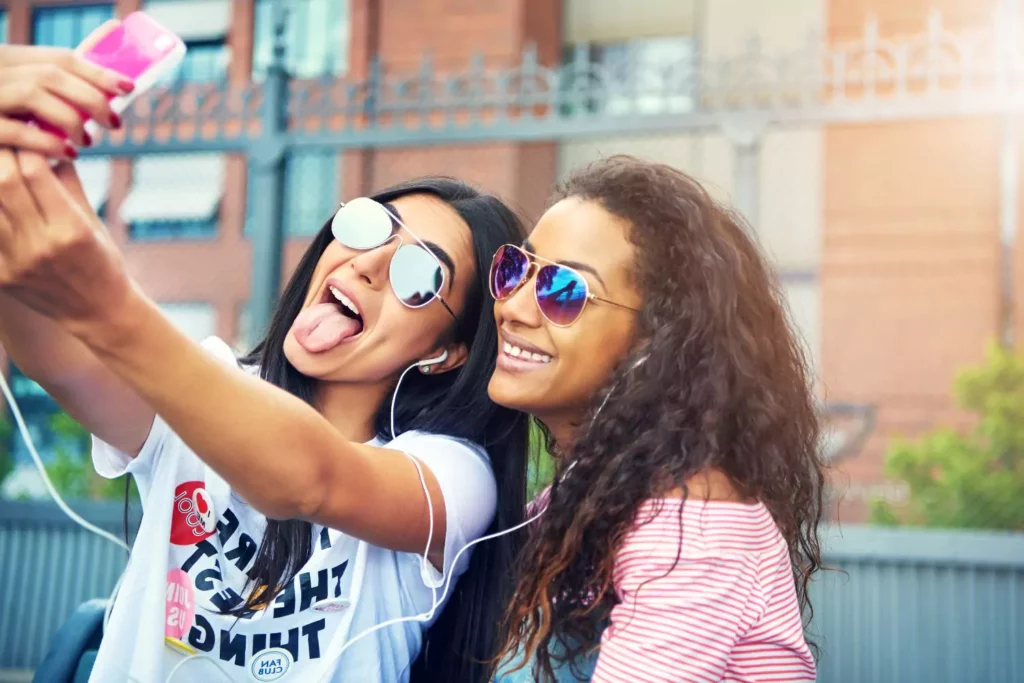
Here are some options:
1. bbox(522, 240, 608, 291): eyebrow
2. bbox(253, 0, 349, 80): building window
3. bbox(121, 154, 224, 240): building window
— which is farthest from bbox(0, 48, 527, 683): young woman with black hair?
bbox(121, 154, 224, 240): building window

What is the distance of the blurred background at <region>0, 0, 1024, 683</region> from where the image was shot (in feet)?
13.0

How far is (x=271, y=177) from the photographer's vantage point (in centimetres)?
496

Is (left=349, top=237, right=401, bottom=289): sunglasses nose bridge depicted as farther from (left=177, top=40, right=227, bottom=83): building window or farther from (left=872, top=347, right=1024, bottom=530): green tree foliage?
(left=177, top=40, right=227, bottom=83): building window

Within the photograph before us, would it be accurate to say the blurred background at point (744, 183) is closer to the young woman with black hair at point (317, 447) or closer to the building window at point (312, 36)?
the building window at point (312, 36)

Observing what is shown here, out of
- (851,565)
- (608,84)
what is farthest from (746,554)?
(608,84)

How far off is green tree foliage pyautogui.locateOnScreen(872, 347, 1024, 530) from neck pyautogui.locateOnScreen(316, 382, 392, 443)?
13.3 feet

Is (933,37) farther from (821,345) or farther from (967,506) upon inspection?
(821,345)

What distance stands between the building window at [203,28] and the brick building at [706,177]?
2cm

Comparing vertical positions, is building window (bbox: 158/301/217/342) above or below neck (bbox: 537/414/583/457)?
above

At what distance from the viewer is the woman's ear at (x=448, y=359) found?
1.87m

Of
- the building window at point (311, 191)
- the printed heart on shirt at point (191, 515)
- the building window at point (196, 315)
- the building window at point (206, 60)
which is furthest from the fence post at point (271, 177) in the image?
the building window at point (206, 60)

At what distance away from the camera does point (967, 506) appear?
5.09 meters

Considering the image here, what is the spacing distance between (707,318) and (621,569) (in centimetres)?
39

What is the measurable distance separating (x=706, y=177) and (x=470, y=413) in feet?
33.5
